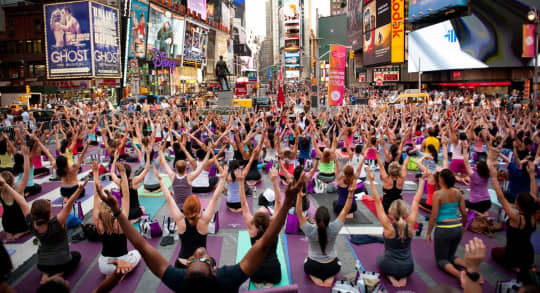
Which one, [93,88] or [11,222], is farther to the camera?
[93,88]

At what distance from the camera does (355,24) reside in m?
82.6

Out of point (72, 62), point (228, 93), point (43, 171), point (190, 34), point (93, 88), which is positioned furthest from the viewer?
point (190, 34)

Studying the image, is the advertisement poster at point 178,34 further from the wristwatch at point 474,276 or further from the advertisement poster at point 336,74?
the wristwatch at point 474,276

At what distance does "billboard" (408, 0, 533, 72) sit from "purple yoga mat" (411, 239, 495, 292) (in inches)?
1408

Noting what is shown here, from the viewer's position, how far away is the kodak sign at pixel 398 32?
56.8m

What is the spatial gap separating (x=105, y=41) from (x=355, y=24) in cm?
5993

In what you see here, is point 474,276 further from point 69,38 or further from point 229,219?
point 69,38

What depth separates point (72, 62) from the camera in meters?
37.5

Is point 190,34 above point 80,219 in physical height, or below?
above

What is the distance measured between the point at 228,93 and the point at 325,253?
27.9 m

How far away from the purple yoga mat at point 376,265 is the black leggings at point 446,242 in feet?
1.54

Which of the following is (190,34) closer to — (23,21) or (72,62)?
(23,21)

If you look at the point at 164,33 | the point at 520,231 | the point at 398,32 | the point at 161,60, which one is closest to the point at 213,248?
the point at 520,231

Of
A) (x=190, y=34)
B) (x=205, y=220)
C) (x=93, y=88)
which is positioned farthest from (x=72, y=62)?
(x=205, y=220)
